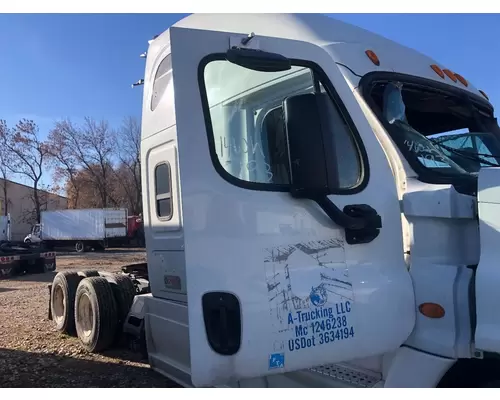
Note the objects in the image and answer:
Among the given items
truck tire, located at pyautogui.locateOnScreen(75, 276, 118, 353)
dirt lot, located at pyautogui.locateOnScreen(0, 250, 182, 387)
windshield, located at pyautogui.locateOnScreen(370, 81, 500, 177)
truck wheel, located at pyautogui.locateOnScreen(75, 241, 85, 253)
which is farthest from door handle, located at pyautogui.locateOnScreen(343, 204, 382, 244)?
truck wheel, located at pyautogui.locateOnScreen(75, 241, 85, 253)

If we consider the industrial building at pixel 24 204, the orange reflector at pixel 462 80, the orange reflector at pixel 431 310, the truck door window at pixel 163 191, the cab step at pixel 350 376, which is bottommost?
the cab step at pixel 350 376

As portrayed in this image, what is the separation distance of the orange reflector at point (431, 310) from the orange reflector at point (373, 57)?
150cm

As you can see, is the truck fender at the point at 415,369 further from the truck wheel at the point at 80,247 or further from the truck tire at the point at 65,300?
the truck wheel at the point at 80,247

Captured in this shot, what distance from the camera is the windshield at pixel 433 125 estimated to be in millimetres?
2809

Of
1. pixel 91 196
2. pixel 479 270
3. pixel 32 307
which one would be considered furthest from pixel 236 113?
pixel 91 196

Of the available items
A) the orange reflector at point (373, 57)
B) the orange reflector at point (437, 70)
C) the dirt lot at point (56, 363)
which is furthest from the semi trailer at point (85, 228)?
the orange reflector at point (373, 57)

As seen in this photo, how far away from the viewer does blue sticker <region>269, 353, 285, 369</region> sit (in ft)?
7.40

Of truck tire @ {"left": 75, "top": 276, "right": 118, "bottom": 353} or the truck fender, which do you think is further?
truck tire @ {"left": 75, "top": 276, "right": 118, "bottom": 353}

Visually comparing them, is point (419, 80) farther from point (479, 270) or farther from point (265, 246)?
point (265, 246)

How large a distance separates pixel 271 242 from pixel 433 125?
1.94 metres

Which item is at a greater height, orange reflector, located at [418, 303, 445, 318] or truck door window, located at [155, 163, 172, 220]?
truck door window, located at [155, 163, 172, 220]

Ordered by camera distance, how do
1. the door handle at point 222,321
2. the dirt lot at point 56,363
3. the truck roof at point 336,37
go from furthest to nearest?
the dirt lot at point 56,363, the truck roof at point 336,37, the door handle at point 222,321

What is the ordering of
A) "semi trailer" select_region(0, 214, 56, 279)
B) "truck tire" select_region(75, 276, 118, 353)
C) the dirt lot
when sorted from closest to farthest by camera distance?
the dirt lot
"truck tire" select_region(75, 276, 118, 353)
"semi trailer" select_region(0, 214, 56, 279)

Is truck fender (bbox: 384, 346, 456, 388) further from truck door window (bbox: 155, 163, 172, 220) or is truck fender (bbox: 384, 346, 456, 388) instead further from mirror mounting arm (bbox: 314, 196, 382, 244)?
truck door window (bbox: 155, 163, 172, 220)
